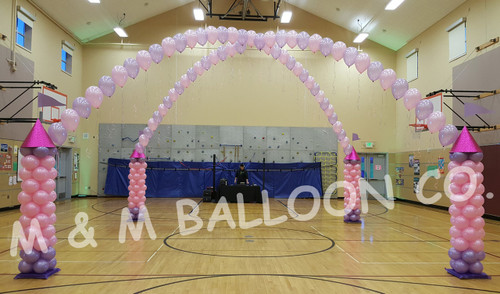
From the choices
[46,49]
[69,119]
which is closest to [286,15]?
[46,49]

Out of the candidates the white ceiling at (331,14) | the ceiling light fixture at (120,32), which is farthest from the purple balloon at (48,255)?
the ceiling light fixture at (120,32)

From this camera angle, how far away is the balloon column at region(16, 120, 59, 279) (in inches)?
206

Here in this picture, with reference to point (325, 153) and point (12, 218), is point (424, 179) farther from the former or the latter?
point (12, 218)

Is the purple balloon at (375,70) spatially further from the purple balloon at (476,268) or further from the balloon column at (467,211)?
the purple balloon at (476,268)

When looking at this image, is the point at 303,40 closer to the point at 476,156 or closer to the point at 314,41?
the point at 314,41

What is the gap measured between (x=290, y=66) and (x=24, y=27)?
10.00m

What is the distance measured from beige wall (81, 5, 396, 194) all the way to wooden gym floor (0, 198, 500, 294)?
30.2 feet

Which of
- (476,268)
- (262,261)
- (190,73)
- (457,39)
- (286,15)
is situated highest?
(286,15)

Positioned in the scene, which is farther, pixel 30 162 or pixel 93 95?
pixel 93 95

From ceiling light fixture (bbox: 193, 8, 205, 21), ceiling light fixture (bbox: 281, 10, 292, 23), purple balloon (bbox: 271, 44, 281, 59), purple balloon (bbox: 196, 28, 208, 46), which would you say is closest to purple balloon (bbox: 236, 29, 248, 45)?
purple balloon (bbox: 196, 28, 208, 46)

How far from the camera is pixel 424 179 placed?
16375 millimetres

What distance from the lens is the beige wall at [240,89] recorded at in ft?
61.0

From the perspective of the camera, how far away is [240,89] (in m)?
19.0

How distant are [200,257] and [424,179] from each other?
12792 millimetres
